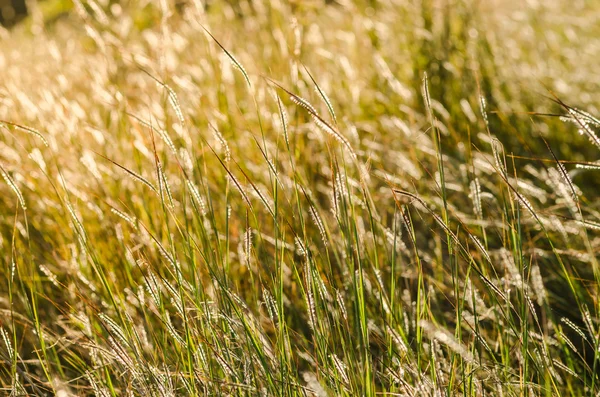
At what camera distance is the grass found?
3.29ft

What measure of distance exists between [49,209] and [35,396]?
2.53 ft

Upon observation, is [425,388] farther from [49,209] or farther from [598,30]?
[598,30]

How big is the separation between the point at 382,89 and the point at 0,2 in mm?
2590

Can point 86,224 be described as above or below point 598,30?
below

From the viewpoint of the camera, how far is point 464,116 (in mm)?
2291

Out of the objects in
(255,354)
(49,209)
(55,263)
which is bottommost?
(55,263)

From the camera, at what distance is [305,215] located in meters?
1.66

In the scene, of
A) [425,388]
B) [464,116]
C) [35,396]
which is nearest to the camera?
[425,388]

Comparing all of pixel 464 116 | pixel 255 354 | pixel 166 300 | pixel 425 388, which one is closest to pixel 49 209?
pixel 166 300

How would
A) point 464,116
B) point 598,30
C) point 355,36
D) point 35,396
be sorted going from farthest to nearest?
1. point 598,30
2. point 355,36
3. point 464,116
4. point 35,396

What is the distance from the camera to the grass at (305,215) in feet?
3.29

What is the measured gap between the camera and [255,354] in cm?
103

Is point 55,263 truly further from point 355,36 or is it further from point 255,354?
point 355,36

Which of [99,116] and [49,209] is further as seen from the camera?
[99,116]
